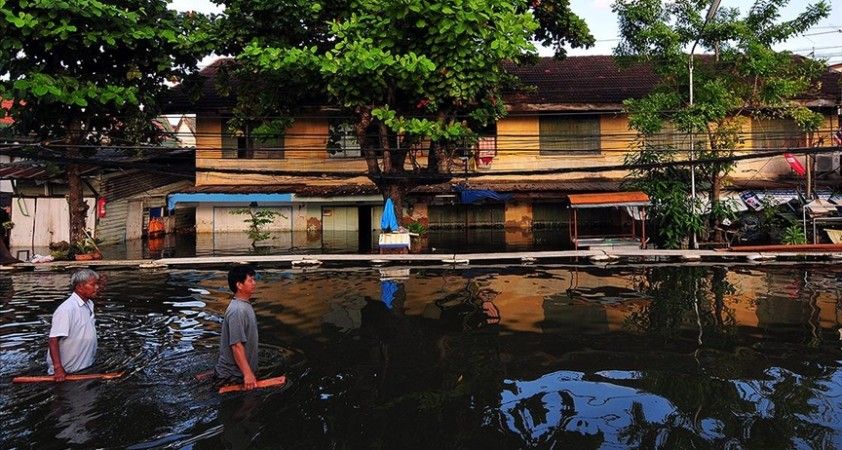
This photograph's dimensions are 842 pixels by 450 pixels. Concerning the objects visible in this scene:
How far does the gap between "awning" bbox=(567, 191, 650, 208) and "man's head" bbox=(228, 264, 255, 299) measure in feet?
48.8

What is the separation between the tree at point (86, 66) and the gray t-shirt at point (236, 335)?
11612 mm

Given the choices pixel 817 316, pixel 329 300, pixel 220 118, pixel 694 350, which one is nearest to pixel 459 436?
pixel 694 350

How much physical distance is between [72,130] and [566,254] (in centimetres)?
1539

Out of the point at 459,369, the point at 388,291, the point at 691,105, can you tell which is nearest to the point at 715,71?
the point at 691,105

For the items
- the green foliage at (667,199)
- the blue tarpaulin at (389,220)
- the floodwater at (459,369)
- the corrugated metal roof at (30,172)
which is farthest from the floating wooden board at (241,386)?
the corrugated metal roof at (30,172)

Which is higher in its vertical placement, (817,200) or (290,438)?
(817,200)

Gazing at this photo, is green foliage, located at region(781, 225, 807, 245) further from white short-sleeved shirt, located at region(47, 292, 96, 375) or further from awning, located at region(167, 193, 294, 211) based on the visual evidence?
white short-sleeved shirt, located at region(47, 292, 96, 375)

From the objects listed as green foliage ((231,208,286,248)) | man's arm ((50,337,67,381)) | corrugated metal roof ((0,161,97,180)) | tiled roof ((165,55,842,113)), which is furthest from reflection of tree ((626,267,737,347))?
corrugated metal roof ((0,161,97,180))

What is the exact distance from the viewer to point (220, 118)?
24.9 meters

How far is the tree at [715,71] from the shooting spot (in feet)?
60.5

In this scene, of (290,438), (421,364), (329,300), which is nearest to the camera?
(290,438)

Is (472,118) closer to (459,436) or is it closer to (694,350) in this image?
(694,350)

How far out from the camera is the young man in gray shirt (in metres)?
6.11

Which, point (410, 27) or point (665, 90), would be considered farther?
point (665, 90)
